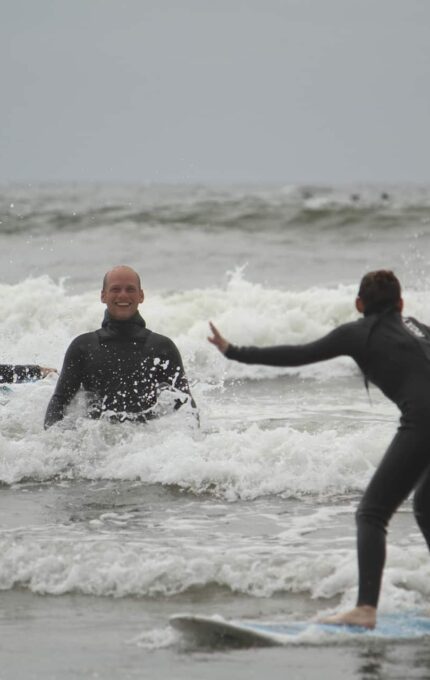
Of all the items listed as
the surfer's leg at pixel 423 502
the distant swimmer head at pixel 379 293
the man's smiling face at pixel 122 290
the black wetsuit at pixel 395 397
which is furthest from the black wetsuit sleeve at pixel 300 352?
the man's smiling face at pixel 122 290

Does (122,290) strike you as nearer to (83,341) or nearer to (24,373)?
(83,341)

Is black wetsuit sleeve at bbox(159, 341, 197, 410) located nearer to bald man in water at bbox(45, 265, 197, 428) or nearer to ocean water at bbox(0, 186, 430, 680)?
bald man in water at bbox(45, 265, 197, 428)

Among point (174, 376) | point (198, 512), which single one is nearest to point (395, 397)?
point (198, 512)

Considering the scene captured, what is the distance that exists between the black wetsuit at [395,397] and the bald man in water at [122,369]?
361 cm

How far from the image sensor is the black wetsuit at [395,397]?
584 centimetres

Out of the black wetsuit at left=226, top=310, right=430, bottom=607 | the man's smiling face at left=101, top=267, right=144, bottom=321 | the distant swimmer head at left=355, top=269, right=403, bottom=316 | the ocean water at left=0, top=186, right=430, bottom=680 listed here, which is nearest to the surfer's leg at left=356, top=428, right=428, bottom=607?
the black wetsuit at left=226, top=310, right=430, bottom=607

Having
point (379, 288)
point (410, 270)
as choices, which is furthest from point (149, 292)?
point (379, 288)

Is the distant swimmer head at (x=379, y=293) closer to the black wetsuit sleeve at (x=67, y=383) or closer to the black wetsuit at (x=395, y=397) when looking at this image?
the black wetsuit at (x=395, y=397)

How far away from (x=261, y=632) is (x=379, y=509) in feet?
2.62

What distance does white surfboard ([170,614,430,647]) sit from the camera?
570 centimetres

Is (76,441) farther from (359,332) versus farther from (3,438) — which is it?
(359,332)

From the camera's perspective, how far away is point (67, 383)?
31.3ft

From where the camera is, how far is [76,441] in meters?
9.91

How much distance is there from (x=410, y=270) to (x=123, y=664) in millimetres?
20257
